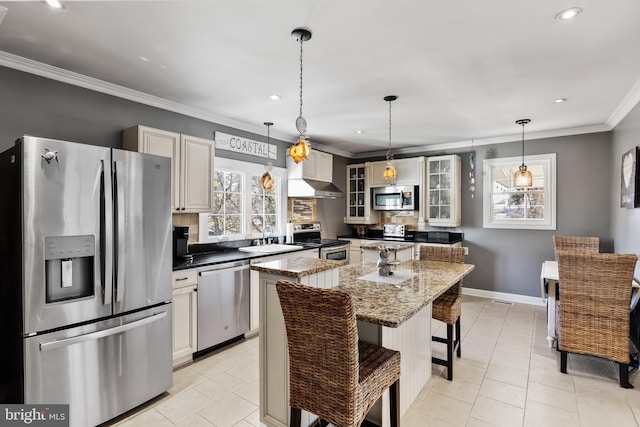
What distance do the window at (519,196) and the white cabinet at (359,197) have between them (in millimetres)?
1950

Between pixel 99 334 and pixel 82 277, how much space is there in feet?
1.26

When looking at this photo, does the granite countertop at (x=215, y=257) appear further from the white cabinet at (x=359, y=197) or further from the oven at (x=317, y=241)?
the white cabinet at (x=359, y=197)

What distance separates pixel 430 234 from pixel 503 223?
3.70 ft

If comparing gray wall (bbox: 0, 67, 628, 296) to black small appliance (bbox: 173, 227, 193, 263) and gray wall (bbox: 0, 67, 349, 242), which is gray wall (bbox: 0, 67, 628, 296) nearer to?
gray wall (bbox: 0, 67, 349, 242)

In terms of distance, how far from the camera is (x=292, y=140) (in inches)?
199

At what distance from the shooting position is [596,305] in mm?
2615

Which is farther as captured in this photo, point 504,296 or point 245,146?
point 504,296

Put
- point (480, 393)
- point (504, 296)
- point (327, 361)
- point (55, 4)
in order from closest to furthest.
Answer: point (327, 361), point (55, 4), point (480, 393), point (504, 296)

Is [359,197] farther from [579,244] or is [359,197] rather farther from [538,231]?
[579,244]

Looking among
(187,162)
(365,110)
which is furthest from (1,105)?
(365,110)

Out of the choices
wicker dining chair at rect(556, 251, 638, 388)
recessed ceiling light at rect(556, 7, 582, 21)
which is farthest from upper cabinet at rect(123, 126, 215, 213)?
wicker dining chair at rect(556, 251, 638, 388)

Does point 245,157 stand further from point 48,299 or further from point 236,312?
point 48,299

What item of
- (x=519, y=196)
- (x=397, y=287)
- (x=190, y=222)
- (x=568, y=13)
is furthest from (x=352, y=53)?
(x=519, y=196)

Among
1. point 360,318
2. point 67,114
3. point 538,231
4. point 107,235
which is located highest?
point 67,114
